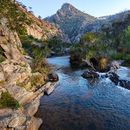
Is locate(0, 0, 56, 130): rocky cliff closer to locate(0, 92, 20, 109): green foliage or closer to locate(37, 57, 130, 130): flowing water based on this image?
locate(0, 92, 20, 109): green foliage

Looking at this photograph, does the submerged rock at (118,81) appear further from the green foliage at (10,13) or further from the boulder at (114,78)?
the green foliage at (10,13)

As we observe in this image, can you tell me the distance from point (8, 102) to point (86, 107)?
13.6 meters

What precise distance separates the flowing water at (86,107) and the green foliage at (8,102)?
447 cm

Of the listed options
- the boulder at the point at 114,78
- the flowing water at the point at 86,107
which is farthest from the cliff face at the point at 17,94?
the boulder at the point at 114,78

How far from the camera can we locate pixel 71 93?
51.0 meters

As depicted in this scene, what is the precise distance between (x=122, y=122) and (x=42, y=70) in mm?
34895

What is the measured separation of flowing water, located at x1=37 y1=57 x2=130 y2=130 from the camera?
34.5 metres

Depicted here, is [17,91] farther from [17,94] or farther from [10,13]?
[10,13]

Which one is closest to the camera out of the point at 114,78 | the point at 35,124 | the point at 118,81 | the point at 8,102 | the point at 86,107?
the point at 35,124

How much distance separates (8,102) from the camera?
3659 cm

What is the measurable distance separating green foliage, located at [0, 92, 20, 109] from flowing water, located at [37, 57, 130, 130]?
4472 mm

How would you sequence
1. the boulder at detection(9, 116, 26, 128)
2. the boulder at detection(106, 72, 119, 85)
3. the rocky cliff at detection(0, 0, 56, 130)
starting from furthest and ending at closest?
the boulder at detection(106, 72, 119, 85), the rocky cliff at detection(0, 0, 56, 130), the boulder at detection(9, 116, 26, 128)

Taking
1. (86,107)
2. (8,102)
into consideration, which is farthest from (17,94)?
(86,107)

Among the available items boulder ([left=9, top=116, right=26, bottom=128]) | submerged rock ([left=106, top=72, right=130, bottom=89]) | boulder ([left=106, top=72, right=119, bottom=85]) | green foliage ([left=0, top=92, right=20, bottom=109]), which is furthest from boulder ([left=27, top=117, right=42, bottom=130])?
boulder ([left=106, top=72, right=119, bottom=85])
